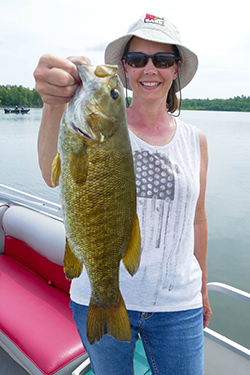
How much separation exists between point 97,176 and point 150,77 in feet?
2.34

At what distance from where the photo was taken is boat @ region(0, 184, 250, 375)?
8.00ft

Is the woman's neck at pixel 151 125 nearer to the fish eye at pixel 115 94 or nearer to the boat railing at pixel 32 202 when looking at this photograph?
the fish eye at pixel 115 94

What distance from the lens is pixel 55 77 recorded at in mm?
958

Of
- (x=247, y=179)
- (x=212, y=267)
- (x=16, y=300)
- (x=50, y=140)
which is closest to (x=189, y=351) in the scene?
(x=50, y=140)

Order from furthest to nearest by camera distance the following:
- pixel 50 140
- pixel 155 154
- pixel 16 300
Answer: pixel 16 300 → pixel 155 154 → pixel 50 140

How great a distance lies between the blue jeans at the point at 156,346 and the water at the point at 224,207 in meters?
5.68

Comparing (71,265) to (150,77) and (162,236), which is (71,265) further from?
(150,77)

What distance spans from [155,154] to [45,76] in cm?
70

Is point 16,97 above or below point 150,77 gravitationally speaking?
above

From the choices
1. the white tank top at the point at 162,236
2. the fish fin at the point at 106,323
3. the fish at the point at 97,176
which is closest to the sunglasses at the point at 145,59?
the white tank top at the point at 162,236

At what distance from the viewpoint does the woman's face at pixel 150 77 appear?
1517 millimetres

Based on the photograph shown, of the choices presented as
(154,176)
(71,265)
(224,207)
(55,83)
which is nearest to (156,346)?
(71,265)

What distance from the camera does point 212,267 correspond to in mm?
9008

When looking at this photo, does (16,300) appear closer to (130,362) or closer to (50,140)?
(130,362)
